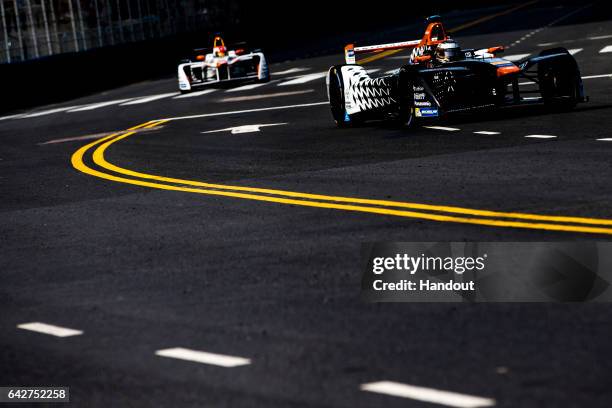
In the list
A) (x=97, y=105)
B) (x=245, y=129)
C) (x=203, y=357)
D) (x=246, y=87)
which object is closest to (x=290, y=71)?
(x=246, y=87)

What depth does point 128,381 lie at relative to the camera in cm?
702

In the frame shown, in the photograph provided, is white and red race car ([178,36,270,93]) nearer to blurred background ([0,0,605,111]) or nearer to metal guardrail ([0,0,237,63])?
blurred background ([0,0,605,111])

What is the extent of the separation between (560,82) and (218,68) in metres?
15.8

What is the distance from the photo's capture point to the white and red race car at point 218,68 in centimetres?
3319

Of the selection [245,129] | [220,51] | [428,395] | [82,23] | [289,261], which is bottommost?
[245,129]

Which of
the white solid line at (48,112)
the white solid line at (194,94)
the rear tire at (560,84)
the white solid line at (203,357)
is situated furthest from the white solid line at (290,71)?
the white solid line at (203,357)

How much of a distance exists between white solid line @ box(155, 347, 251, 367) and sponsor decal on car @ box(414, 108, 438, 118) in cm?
1091

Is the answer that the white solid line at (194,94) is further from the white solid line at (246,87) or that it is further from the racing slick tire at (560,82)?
the racing slick tire at (560,82)

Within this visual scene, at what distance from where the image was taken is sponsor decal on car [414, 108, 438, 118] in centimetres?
1798

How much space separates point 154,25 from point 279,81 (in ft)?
56.2

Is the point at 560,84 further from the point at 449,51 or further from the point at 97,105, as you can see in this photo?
the point at 97,105

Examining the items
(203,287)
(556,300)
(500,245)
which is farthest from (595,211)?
(203,287)

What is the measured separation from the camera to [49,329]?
8.37 meters

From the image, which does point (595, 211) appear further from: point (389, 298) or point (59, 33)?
point (59, 33)
